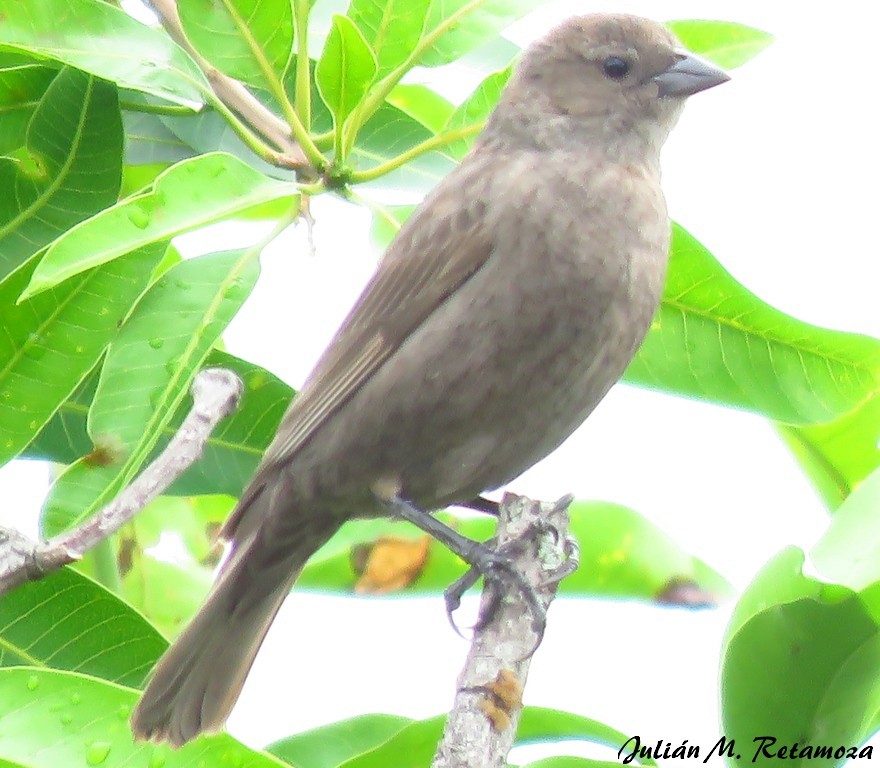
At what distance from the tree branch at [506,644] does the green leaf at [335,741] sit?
0.38 meters

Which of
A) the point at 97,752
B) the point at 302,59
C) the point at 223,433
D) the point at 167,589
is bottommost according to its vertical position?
the point at 97,752

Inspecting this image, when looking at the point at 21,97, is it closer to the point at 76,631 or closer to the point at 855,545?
the point at 76,631

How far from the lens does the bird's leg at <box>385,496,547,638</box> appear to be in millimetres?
2543

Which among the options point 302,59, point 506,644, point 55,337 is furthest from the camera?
point 302,59

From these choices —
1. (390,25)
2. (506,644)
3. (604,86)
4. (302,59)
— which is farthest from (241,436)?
(604,86)

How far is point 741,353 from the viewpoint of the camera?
3.11m

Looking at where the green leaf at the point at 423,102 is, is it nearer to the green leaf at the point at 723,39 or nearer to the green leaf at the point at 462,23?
the green leaf at the point at 462,23

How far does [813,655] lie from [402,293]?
144 centimetres

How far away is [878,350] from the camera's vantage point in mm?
2992

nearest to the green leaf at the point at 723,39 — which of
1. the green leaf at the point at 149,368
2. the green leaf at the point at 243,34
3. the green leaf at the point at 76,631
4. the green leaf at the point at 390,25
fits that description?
the green leaf at the point at 390,25

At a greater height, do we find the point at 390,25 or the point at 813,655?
the point at 390,25

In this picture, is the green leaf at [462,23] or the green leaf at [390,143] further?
the green leaf at [390,143]

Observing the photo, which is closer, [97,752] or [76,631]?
[97,752]

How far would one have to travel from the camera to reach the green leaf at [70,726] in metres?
2.33
